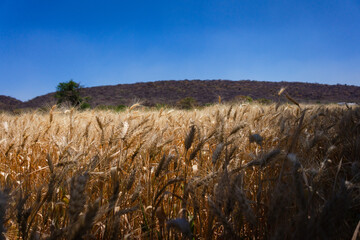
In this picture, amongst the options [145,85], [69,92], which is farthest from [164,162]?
[145,85]

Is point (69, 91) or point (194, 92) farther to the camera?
point (194, 92)

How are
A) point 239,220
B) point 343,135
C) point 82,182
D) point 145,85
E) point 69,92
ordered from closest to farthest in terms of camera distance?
point 82,182
point 239,220
point 343,135
point 69,92
point 145,85

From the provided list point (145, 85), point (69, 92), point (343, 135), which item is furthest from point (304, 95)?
point (343, 135)

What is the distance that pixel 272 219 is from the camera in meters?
0.64

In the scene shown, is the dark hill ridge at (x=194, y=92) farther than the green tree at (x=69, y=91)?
Yes

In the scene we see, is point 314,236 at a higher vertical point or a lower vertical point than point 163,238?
higher

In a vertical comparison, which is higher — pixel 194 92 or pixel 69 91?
pixel 194 92

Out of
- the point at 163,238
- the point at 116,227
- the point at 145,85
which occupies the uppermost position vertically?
the point at 145,85

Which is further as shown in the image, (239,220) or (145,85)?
(145,85)

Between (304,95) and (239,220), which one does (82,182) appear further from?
(304,95)

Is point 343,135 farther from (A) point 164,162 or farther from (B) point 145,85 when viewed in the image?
(B) point 145,85

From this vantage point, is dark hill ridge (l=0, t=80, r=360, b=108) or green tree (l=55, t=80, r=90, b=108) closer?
green tree (l=55, t=80, r=90, b=108)

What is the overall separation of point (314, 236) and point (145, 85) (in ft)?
121

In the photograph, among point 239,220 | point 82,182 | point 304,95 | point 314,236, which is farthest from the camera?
point 304,95
